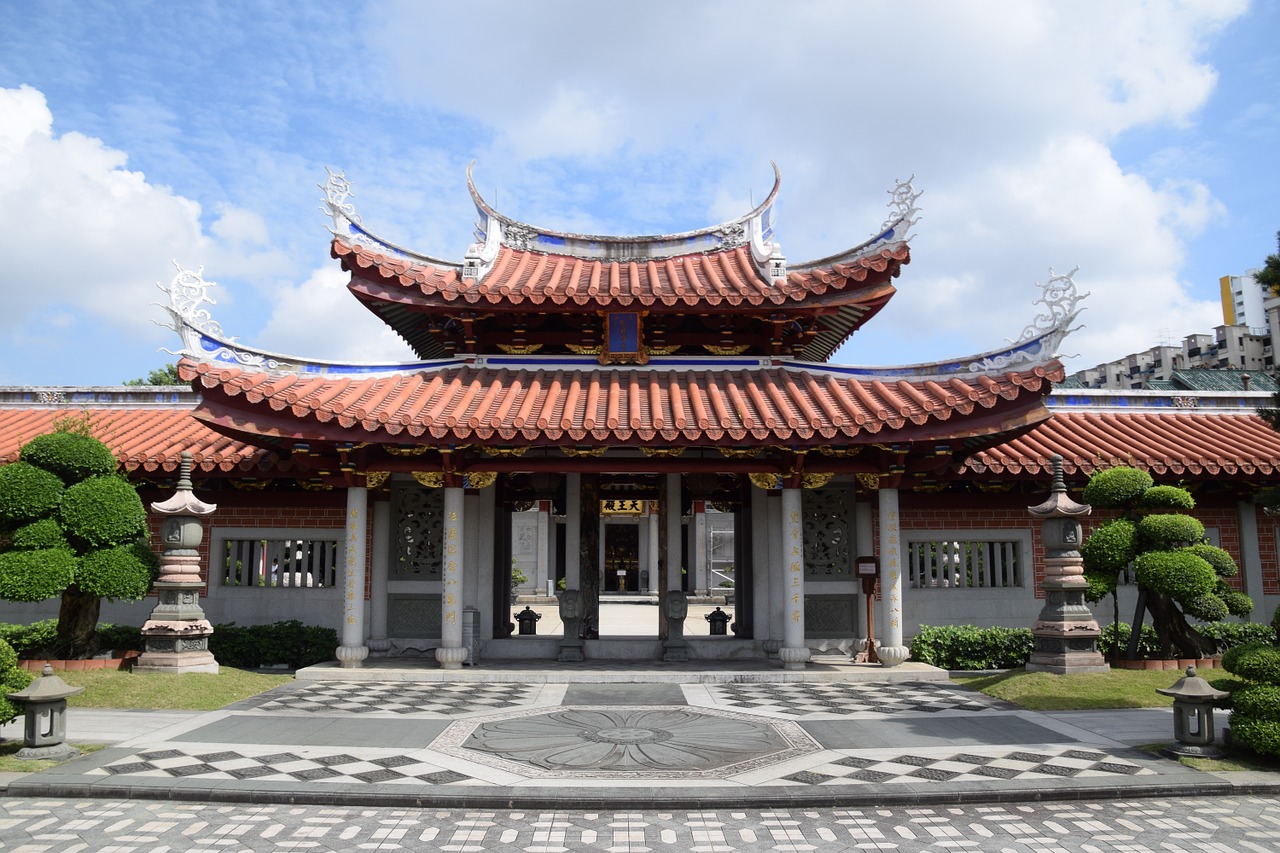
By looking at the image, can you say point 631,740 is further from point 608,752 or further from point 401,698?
point 401,698

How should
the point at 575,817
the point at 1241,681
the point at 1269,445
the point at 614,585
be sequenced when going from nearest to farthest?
the point at 575,817 → the point at 1241,681 → the point at 1269,445 → the point at 614,585

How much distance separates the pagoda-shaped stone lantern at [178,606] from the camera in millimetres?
11719

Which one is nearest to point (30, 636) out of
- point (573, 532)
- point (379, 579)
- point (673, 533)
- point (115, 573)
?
point (115, 573)

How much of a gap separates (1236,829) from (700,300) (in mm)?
9347

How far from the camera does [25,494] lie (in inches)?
446

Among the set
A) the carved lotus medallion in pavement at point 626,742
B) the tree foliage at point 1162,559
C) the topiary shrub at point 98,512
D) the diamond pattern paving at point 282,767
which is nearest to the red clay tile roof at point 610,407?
the topiary shrub at point 98,512

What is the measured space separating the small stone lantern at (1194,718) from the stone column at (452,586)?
28.7 ft

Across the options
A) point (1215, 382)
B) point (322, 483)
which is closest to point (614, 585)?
point (322, 483)

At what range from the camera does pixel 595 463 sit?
522 inches

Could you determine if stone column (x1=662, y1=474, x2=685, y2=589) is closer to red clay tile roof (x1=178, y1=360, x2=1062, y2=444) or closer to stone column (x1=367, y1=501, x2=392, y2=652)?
red clay tile roof (x1=178, y1=360, x2=1062, y2=444)

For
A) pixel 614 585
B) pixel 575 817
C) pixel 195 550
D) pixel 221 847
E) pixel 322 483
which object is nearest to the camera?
pixel 221 847

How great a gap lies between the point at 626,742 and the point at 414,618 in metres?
6.33

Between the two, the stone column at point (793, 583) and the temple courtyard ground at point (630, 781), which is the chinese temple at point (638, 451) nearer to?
the stone column at point (793, 583)

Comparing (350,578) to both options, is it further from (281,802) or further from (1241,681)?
(1241,681)
